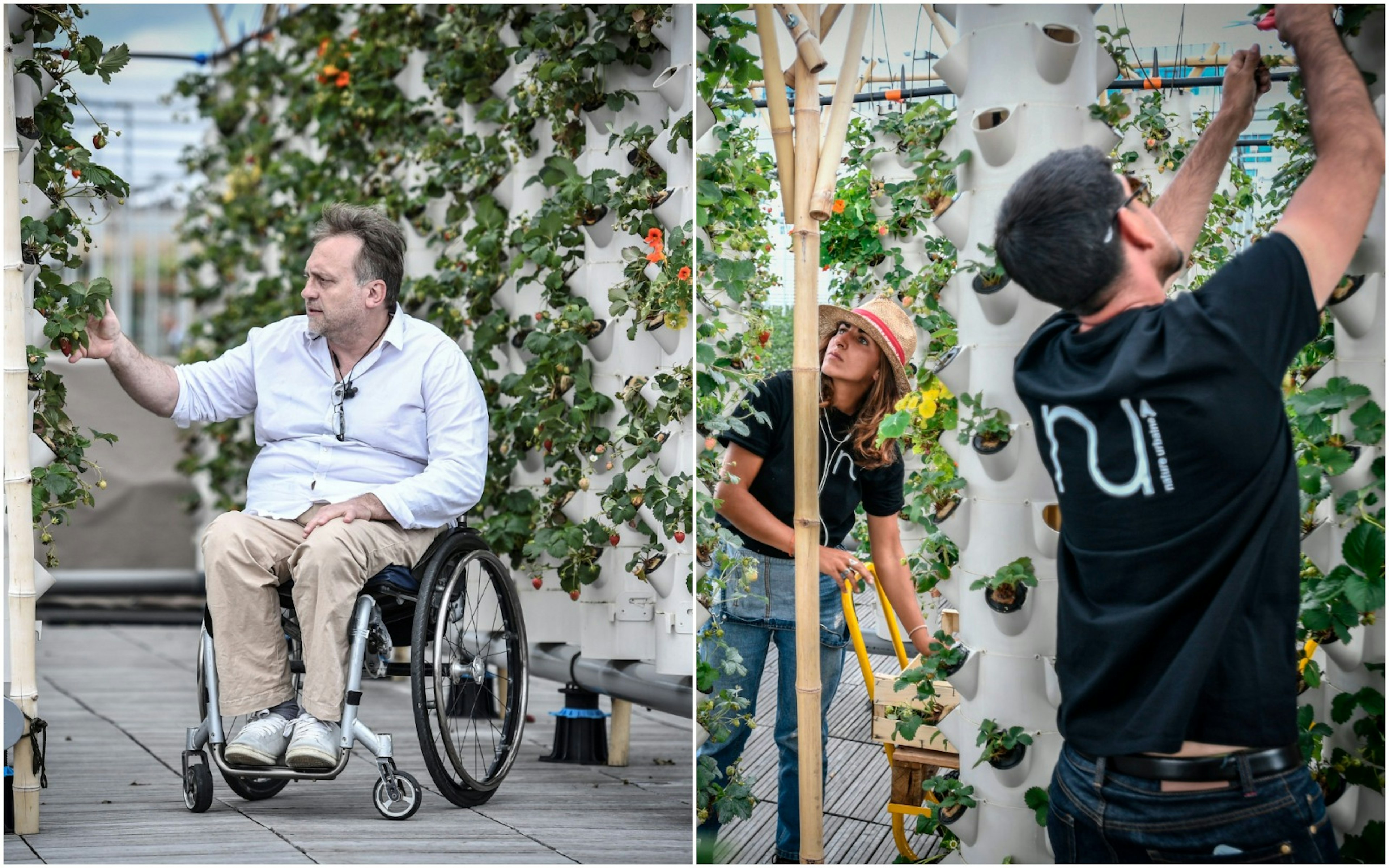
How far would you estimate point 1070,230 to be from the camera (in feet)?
5.24

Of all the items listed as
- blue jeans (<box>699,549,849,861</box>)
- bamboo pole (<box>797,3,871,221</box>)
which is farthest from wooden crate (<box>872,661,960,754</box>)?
bamboo pole (<box>797,3,871,221</box>)

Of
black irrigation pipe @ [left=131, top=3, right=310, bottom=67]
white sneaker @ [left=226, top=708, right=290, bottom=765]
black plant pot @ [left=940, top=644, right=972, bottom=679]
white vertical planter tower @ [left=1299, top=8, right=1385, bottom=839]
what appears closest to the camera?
white vertical planter tower @ [left=1299, top=8, right=1385, bottom=839]

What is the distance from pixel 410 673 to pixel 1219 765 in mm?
1436

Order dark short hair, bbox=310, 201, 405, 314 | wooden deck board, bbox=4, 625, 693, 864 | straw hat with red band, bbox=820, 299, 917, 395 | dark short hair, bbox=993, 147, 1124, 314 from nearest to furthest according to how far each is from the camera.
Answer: dark short hair, bbox=993, 147, 1124, 314 < wooden deck board, bbox=4, 625, 693, 864 < straw hat with red band, bbox=820, 299, 917, 395 < dark short hair, bbox=310, 201, 405, 314

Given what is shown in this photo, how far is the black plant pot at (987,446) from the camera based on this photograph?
1981 mm

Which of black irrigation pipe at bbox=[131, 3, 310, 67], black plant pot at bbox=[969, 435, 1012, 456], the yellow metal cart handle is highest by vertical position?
black irrigation pipe at bbox=[131, 3, 310, 67]

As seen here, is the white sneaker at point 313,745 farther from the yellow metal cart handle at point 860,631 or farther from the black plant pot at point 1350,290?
the black plant pot at point 1350,290

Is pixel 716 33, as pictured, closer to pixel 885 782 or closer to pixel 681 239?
pixel 681 239

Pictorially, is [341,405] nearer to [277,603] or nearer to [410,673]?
[277,603]

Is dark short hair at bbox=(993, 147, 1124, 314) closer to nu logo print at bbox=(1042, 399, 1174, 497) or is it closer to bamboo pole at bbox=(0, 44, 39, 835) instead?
nu logo print at bbox=(1042, 399, 1174, 497)

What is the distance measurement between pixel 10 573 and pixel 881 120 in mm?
1970

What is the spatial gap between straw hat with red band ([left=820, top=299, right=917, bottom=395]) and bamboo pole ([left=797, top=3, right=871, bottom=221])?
25.5 inches

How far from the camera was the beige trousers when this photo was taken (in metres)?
2.40

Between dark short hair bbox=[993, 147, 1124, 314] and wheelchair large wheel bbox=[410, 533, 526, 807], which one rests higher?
dark short hair bbox=[993, 147, 1124, 314]
